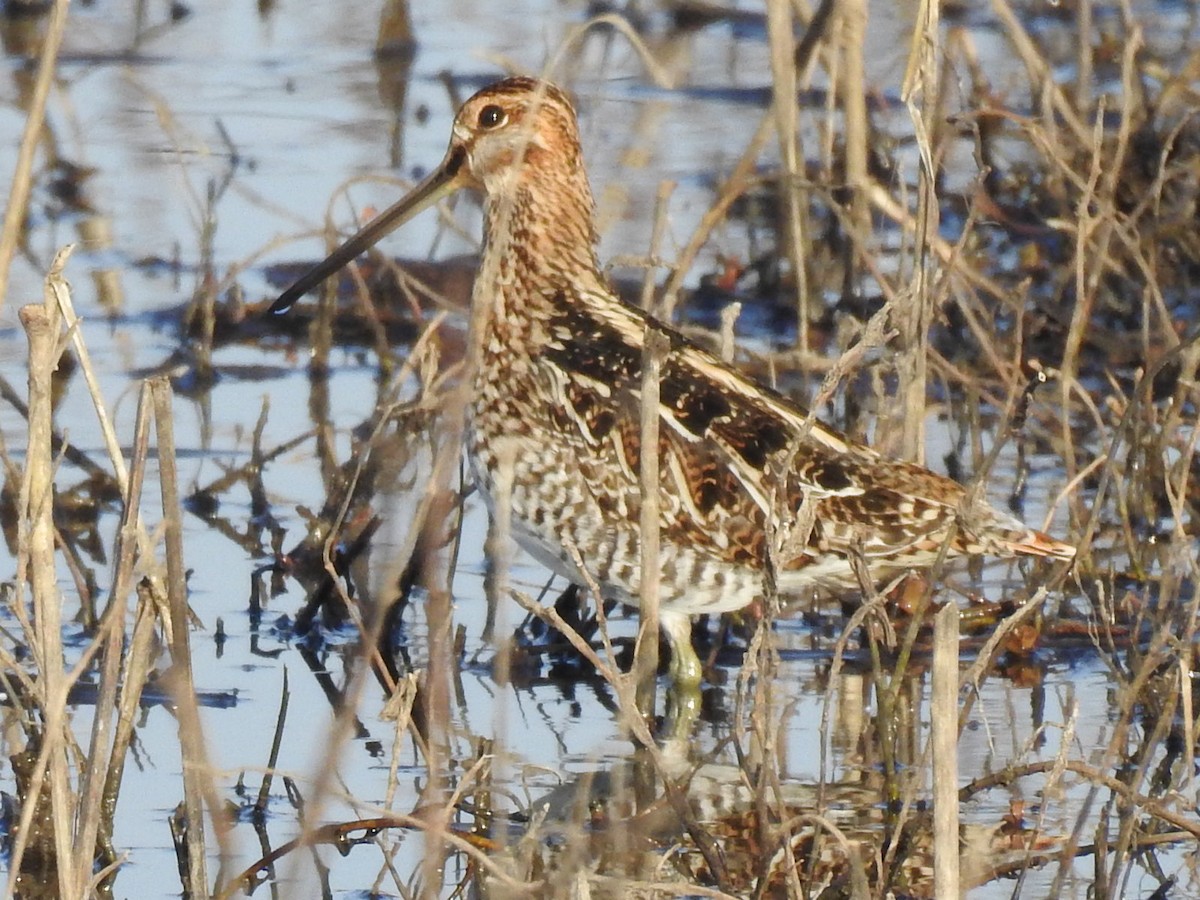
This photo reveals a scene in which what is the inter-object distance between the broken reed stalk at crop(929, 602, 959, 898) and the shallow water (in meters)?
0.35

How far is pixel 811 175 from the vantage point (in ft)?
26.1

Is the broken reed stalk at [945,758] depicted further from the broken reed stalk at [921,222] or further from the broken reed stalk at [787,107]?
the broken reed stalk at [787,107]

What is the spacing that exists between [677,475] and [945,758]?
68.0 inches

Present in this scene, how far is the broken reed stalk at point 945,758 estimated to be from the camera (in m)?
3.03

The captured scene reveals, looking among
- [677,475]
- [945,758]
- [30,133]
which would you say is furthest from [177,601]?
[677,475]

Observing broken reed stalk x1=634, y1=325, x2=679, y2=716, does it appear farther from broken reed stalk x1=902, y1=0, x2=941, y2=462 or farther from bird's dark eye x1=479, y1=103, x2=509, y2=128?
bird's dark eye x1=479, y1=103, x2=509, y2=128

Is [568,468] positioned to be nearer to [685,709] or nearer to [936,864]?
[685,709]

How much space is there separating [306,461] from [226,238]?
1958mm

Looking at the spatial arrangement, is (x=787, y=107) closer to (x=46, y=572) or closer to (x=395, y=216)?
(x=395, y=216)

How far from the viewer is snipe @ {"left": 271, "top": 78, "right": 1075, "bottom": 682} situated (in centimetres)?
465

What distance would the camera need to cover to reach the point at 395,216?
5.45 m

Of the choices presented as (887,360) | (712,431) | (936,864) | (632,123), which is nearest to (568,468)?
(712,431)

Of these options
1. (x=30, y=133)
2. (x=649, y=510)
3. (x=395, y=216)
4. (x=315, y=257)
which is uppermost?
(x=30, y=133)

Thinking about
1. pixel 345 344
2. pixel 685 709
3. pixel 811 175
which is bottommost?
pixel 685 709
